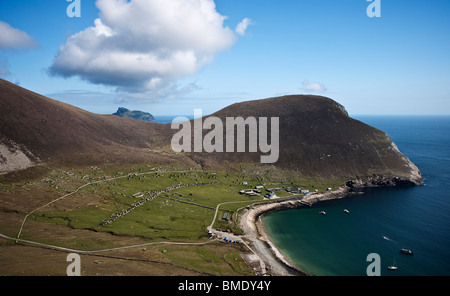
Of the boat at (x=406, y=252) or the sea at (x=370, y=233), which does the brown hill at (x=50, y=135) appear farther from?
the boat at (x=406, y=252)

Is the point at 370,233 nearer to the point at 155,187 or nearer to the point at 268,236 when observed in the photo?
the point at 268,236

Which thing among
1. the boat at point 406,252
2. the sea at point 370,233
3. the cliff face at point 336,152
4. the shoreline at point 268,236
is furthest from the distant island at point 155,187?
the boat at point 406,252

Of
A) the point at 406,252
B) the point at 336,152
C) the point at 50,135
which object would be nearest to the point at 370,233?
Result: the point at 406,252

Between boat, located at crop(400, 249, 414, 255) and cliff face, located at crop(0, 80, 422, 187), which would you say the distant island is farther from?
boat, located at crop(400, 249, 414, 255)

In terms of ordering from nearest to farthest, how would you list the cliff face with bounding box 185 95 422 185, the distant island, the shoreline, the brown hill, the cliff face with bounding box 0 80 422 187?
the distant island
the shoreline
the brown hill
the cliff face with bounding box 0 80 422 187
the cliff face with bounding box 185 95 422 185

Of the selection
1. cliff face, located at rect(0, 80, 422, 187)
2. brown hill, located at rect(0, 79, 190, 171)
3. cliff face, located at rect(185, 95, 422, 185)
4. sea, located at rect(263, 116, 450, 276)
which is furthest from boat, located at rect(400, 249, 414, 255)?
brown hill, located at rect(0, 79, 190, 171)

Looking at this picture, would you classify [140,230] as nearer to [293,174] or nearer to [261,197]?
[261,197]
